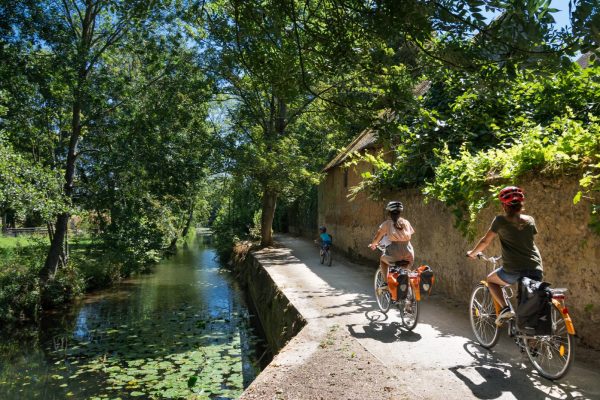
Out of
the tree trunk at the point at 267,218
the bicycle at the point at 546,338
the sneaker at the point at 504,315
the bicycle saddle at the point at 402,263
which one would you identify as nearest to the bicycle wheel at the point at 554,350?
the bicycle at the point at 546,338

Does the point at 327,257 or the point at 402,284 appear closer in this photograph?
the point at 402,284

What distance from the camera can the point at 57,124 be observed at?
18.3 meters

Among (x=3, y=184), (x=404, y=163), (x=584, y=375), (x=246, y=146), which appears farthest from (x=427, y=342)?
(x=246, y=146)

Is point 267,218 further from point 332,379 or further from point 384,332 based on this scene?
point 332,379

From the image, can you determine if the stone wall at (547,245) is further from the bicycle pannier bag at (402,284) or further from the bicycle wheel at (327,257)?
the bicycle wheel at (327,257)

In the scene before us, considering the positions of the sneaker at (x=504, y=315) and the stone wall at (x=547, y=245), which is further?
the stone wall at (x=547, y=245)

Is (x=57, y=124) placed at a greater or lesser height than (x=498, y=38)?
greater

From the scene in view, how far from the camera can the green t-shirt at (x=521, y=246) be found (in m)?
4.42

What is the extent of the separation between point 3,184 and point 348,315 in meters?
9.88

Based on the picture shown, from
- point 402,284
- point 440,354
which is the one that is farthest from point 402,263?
point 440,354

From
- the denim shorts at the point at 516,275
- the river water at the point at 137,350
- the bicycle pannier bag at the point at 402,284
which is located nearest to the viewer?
the denim shorts at the point at 516,275

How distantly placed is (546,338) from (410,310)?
6.75ft

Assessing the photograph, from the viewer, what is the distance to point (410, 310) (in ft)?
19.8

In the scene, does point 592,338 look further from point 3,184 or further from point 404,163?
point 3,184
